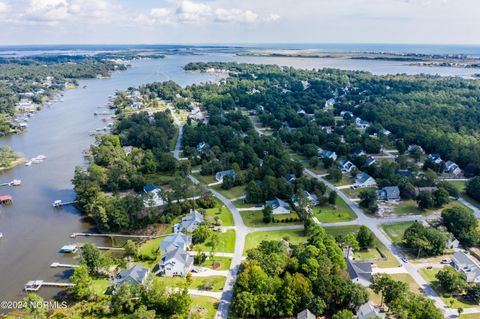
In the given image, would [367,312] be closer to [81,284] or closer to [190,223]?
[190,223]

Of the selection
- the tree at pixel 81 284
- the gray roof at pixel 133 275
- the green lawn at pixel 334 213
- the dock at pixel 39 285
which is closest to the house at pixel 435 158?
the green lawn at pixel 334 213

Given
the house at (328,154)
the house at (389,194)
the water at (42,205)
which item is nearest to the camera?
the water at (42,205)

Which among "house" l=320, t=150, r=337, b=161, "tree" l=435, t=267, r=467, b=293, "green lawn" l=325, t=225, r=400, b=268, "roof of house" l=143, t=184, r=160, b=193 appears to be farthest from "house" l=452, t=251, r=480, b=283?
"roof of house" l=143, t=184, r=160, b=193

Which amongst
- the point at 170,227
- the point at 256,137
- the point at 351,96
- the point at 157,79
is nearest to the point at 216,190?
the point at 170,227

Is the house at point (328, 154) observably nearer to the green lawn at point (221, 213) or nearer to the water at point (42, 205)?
the green lawn at point (221, 213)

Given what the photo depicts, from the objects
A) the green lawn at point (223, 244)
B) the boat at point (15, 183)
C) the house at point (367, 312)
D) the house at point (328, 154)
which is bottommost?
the green lawn at point (223, 244)

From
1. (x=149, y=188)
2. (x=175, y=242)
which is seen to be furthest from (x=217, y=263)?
(x=149, y=188)

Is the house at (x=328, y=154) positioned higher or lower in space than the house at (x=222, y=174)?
higher
